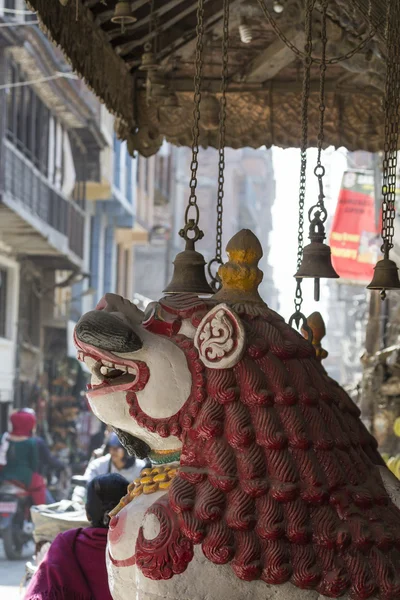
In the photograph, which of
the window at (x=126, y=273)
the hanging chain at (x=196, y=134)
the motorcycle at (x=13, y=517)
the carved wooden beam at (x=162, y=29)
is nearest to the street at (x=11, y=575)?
the motorcycle at (x=13, y=517)

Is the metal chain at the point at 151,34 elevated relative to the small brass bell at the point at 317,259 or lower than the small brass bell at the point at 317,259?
elevated

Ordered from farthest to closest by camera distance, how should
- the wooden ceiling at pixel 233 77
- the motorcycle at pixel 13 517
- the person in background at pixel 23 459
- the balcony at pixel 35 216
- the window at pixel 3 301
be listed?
the window at pixel 3 301 < the balcony at pixel 35 216 < the person in background at pixel 23 459 < the motorcycle at pixel 13 517 < the wooden ceiling at pixel 233 77

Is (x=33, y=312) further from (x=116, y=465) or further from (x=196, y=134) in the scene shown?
(x=196, y=134)

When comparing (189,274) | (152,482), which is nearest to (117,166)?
(189,274)

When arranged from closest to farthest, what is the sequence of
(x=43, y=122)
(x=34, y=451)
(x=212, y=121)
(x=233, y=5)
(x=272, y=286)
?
(x=233, y=5) < (x=212, y=121) < (x=34, y=451) < (x=43, y=122) < (x=272, y=286)

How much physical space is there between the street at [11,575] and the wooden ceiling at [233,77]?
4.80 m

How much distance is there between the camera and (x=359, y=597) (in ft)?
10.1

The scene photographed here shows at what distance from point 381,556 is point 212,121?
486 cm

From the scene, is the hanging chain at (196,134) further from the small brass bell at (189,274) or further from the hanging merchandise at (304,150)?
the hanging merchandise at (304,150)

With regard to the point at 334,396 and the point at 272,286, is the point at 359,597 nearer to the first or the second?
the point at 334,396

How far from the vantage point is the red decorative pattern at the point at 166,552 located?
10.2ft

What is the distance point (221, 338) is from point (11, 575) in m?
10.3

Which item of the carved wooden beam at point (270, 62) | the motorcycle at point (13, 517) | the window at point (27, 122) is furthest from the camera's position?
the window at point (27, 122)

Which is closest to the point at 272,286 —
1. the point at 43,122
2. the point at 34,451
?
the point at 43,122
